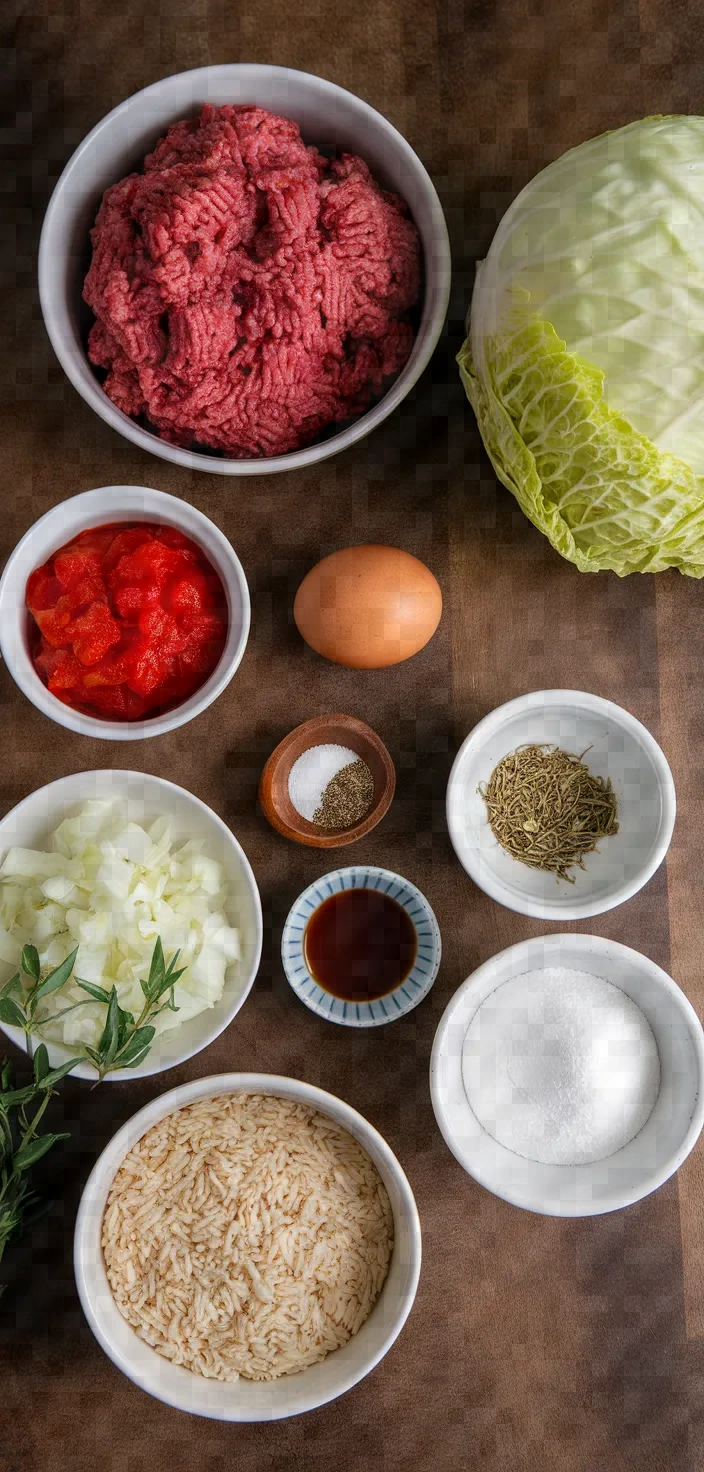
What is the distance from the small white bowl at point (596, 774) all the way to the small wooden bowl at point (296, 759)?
0.49ft

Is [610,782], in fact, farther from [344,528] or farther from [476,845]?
[344,528]

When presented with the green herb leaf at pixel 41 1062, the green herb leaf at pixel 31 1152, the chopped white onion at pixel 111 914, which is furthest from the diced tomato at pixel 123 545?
the green herb leaf at pixel 31 1152

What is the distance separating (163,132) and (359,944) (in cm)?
135

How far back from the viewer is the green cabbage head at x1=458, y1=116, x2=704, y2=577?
1.37 meters

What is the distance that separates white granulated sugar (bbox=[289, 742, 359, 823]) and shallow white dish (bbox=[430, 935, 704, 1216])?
40cm

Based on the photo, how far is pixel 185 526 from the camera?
1.66 m

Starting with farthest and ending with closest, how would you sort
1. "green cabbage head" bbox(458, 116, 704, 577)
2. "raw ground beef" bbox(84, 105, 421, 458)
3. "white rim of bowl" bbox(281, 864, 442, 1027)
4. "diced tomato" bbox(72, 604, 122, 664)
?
"white rim of bowl" bbox(281, 864, 442, 1027) < "diced tomato" bbox(72, 604, 122, 664) < "raw ground beef" bbox(84, 105, 421, 458) < "green cabbage head" bbox(458, 116, 704, 577)

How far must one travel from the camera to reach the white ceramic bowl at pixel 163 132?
1.58 metres

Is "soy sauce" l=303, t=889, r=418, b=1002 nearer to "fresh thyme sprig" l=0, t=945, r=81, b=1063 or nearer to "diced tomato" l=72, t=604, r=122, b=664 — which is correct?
"fresh thyme sprig" l=0, t=945, r=81, b=1063

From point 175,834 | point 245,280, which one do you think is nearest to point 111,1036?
point 175,834

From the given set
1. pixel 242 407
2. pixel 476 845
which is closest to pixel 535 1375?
pixel 476 845

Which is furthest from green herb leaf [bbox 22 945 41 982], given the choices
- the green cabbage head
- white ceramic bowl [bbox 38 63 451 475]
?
the green cabbage head

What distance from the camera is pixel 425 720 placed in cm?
182

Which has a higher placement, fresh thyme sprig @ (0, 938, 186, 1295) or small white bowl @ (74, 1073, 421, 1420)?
fresh thyme sprig @ (0, 938, 186, 1295)
